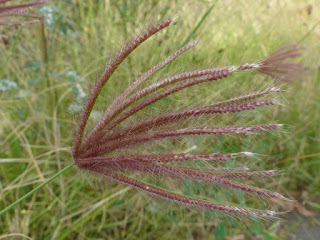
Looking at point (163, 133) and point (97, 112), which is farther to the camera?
point (97, 112)

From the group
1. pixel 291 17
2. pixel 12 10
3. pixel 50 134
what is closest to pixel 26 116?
pixel 50 134

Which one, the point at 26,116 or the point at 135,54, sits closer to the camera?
the point at 26,116

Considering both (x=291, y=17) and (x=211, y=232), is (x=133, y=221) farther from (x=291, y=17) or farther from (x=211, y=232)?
(x=291, y=17)

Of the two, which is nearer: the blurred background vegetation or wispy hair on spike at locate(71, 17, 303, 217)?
wispy hair on spike at locate(71, 17, 303, 217)

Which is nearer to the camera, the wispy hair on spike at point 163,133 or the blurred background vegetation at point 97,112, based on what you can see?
the wispy hair on spike at point 163,133

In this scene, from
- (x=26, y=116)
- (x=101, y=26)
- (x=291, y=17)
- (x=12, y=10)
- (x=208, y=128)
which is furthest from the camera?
(x=291, y=17)
